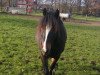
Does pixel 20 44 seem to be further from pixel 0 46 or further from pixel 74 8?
pixel 74 8

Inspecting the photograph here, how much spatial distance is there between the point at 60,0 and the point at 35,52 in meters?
49.0

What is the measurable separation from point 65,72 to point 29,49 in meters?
3.41

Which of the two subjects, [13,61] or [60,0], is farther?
[60,0]

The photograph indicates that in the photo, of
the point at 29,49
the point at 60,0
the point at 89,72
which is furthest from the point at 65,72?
the point at 60,0

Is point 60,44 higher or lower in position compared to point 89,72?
higher

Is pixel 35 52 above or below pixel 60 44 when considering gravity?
below

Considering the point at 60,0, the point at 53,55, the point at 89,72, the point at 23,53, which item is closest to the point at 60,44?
the point at 53,55

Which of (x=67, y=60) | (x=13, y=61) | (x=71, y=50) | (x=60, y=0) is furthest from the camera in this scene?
(x=60, y=0)

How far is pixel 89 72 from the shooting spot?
778cm

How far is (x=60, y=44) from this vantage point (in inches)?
252

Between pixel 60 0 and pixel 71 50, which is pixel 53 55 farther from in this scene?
pixel 60 0

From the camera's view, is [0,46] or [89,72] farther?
[0,46]

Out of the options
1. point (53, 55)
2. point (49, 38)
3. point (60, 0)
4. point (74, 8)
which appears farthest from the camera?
point (74, 8)

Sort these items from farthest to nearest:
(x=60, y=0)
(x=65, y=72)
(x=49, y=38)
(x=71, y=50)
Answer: (x=60, y=0) < (x=71, y=50) < (x=65, y=72) < (x=49, y=38)
